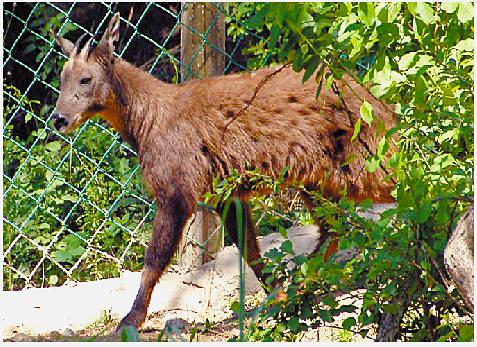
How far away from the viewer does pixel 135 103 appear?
5113 millimetres

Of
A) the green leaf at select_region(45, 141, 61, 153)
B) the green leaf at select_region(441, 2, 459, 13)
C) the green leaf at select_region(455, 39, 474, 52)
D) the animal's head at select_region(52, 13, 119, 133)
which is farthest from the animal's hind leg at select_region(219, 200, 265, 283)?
the green leaf at select_region(441, 2, 459, 13)

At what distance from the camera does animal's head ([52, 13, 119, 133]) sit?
503 cm

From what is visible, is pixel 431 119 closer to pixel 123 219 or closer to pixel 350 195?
pixel 350 195

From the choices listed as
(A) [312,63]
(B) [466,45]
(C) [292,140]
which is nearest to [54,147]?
(C) [292,140]

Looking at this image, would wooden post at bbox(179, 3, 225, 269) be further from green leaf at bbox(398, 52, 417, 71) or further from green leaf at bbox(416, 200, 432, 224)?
green leaf at bbox(416, 200, 432, 224)

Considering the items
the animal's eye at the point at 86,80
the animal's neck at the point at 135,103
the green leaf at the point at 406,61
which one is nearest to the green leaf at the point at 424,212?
the green leaf at the point at 406,61

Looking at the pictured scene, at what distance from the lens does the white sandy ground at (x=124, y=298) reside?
4.77 meters

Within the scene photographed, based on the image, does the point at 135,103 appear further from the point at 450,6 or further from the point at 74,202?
the point at 450,6

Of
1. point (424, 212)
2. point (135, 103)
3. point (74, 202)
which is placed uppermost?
point (135, 103)

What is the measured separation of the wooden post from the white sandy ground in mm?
91

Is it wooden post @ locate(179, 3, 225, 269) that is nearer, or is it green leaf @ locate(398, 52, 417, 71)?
green leaf @ locate(398, 52, 417, 71)

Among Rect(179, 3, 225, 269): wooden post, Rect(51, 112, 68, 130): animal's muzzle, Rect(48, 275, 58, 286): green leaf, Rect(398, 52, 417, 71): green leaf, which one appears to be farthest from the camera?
Rect(48, 275, 58, 286): green leaf

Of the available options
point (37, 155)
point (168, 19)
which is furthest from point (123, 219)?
point (168, 19)

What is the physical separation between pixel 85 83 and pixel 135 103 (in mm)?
295
